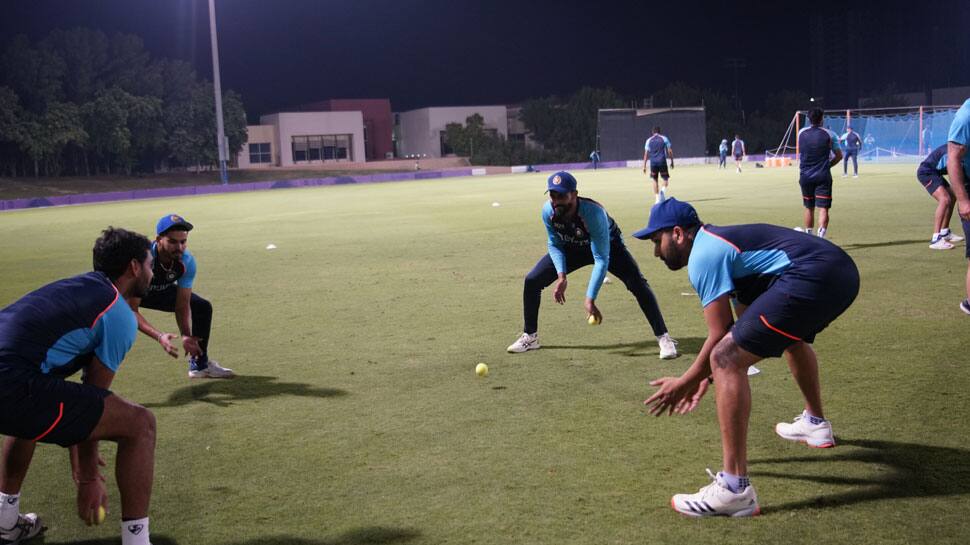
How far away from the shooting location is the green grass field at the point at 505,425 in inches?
184

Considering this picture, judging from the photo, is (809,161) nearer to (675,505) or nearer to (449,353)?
(449,353)

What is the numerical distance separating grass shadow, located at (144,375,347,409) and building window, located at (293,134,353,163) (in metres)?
83.1

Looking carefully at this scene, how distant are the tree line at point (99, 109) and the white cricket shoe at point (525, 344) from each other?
203 ft

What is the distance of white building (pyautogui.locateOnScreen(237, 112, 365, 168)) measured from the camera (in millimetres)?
88000

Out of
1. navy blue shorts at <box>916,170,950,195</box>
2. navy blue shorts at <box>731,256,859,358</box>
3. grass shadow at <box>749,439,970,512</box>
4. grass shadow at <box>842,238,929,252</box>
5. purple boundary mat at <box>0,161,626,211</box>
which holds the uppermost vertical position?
purple boundary mat at <box>0,161,626,211</box>

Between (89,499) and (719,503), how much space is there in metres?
3.15

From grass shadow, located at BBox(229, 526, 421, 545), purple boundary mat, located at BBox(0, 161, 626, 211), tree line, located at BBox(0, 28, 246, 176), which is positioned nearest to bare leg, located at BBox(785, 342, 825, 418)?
grass shadow, located at BBox(229, 526, 421, 545)

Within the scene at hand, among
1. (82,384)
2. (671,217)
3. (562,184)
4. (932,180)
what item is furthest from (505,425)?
(932,180)

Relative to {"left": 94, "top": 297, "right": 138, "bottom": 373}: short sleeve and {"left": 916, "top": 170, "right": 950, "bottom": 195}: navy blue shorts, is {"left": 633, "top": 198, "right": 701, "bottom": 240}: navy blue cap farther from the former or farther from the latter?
{"left": 916, "top": 170, "right": 950, "bottom": 195}: navy blue shorts

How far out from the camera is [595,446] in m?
5.80

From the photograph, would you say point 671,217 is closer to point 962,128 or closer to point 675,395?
point 675,395

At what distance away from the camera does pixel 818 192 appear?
1491 cm

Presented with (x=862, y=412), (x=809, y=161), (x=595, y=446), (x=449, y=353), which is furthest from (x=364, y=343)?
(x=809, y=161)

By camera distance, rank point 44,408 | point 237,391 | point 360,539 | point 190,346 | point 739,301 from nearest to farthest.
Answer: point 44,408
point 360,539
point 739,301
point 190,346
point 237,391
